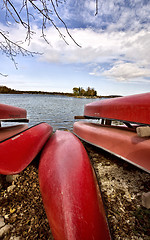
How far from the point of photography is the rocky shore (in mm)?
1279

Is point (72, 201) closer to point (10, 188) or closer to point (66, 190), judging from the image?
point (66, 190)

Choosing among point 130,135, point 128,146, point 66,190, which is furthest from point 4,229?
point 130,135

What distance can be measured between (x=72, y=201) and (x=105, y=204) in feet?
2.12

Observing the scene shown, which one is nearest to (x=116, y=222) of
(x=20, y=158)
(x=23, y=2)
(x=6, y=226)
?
(x=6, y=226)

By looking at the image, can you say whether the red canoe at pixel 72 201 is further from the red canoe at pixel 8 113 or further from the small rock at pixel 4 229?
the red canoe at pixel 8 113

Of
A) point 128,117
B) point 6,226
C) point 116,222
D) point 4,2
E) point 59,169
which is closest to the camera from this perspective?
point 6,226

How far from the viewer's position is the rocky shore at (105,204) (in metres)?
1.28

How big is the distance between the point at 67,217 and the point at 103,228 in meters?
0.34

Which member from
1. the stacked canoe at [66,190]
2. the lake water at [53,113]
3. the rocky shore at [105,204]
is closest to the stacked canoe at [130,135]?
the rocky shore at [105,204]

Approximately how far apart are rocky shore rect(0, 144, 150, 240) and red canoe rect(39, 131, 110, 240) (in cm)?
22

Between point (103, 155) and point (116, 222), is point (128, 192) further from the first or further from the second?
point (103, 155)

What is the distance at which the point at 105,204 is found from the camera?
164 centimetres

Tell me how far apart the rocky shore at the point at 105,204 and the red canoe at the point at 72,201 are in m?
0.22

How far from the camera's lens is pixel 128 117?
8.62ft
